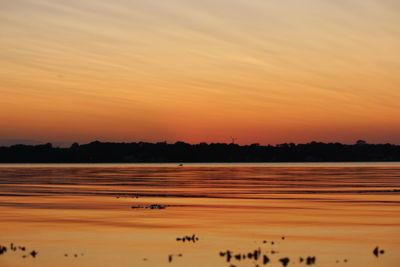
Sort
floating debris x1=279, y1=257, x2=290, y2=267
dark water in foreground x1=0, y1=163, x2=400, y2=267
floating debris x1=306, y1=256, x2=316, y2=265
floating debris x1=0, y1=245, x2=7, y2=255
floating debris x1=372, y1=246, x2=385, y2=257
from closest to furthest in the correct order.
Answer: floating debris x1=279, y1=257, x2=290, y2=267, floating debris x1=306, y1=256, x2=316, y2=265, dark water in foreground x1=0, y1=163, x2=400, y2=267, floating debris x1=372, y1=246, x2=385, y2=257, floating debris x1=0, y1=245, x2=7, y2=255

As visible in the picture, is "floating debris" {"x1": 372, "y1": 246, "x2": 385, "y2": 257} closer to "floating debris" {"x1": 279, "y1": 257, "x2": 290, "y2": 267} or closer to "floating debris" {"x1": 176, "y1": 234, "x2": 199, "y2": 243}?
"floating debris" {"x1": 279, "y1": 257, "x2": 290, "y2": 267}

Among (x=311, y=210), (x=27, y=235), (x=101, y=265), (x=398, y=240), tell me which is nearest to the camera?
(x=101, y=265)

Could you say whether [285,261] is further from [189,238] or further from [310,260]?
[189,238]

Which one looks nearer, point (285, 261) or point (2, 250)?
point (285, 261)

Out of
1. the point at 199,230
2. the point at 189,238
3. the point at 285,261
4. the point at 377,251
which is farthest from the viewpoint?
the point at 199,230

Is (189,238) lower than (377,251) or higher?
higher

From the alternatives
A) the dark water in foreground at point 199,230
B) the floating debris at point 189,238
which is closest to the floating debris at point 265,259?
the dark water in foreground at point 199,230

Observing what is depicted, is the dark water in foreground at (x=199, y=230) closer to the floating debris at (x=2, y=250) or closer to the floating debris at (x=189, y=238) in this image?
the floating debris at (x=189, y=238)

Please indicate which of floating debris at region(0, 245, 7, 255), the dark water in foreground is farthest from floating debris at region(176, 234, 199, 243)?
floating debris at region(0, 245, 7, 255)

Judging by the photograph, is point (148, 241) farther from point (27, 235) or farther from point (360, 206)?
point (360, 206)

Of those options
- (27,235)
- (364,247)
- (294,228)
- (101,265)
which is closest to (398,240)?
(364,247)

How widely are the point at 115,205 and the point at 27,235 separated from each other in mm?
20180

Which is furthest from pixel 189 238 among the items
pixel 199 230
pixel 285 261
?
pixel 285 261

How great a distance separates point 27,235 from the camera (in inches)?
1439
